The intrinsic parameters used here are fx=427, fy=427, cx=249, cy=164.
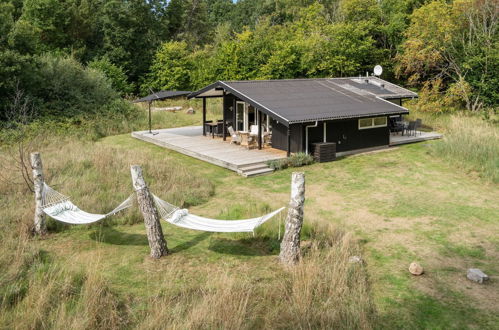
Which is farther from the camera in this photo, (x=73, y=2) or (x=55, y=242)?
(x=73, y=2)

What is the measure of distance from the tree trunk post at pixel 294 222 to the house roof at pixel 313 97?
776 cm

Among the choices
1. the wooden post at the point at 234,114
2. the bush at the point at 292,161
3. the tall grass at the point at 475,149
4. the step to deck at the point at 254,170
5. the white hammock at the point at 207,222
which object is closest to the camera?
the white hammock at the point at 207,222

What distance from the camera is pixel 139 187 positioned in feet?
23.5

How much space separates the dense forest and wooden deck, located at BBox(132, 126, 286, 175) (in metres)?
4.65

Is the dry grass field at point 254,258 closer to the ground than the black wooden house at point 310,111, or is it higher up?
closer to the ground

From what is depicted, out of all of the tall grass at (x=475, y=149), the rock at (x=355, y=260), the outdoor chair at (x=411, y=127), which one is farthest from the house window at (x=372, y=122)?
the rock at (x=355, y=260)

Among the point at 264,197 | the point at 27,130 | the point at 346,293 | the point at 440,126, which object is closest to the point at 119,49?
the point at 27,130

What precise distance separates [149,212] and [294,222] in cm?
245

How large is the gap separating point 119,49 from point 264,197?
30.0m

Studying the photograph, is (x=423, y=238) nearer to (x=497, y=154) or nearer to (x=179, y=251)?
(x=179, y=251)

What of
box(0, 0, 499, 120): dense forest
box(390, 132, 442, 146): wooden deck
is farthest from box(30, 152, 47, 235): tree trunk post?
box(390, 132, 442, 146): wooden deck

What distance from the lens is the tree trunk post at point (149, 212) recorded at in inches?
282

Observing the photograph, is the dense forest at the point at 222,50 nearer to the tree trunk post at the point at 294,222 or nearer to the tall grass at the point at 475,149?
the tall grass at the point at 475,149

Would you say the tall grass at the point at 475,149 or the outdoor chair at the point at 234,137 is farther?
the outdoor chair at the point at 234,137
